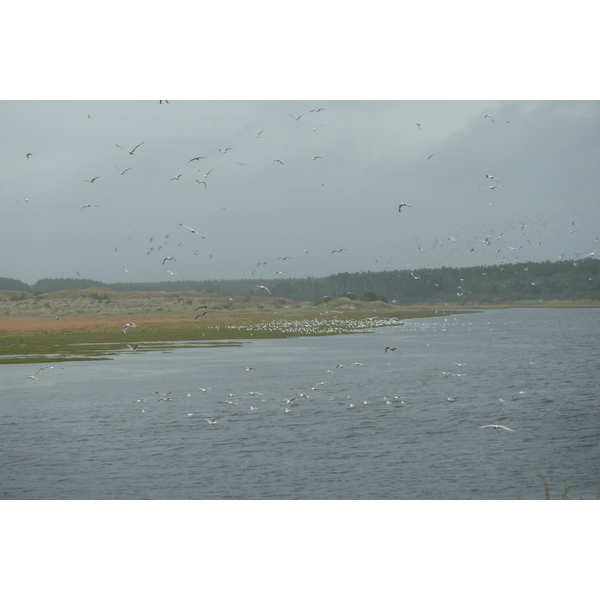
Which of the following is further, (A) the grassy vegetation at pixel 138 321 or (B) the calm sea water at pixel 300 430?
(A) the grassy vegetation at pixel 138 321

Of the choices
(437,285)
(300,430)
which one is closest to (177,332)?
(437,285)

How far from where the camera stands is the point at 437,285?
44.8 metres

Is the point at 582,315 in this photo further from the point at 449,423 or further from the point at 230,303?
the point at 449,423

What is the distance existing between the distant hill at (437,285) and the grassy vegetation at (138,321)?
6.89 feet

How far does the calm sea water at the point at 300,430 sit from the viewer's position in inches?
403

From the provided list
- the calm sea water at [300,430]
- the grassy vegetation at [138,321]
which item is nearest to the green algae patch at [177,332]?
the grassy vegetation at [138,321]

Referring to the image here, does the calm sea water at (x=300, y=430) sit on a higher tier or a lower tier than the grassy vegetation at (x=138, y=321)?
lower

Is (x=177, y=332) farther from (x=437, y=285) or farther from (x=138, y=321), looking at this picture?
(x=437, y=285)

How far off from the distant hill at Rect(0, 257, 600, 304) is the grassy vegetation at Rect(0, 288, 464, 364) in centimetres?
210

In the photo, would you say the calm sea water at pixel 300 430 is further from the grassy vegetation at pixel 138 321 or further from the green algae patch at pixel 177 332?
the grassy vegetation at pixel 138 321

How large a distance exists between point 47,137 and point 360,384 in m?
12.1

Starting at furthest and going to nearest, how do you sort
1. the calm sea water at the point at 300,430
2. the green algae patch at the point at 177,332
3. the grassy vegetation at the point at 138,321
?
the grassy vegetation at the point at 138,321 → the green algae patch at the point at 177,332 → the calm sea water at the point at 300,430

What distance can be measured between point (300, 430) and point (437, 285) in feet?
108

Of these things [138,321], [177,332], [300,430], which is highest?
[138,321]
